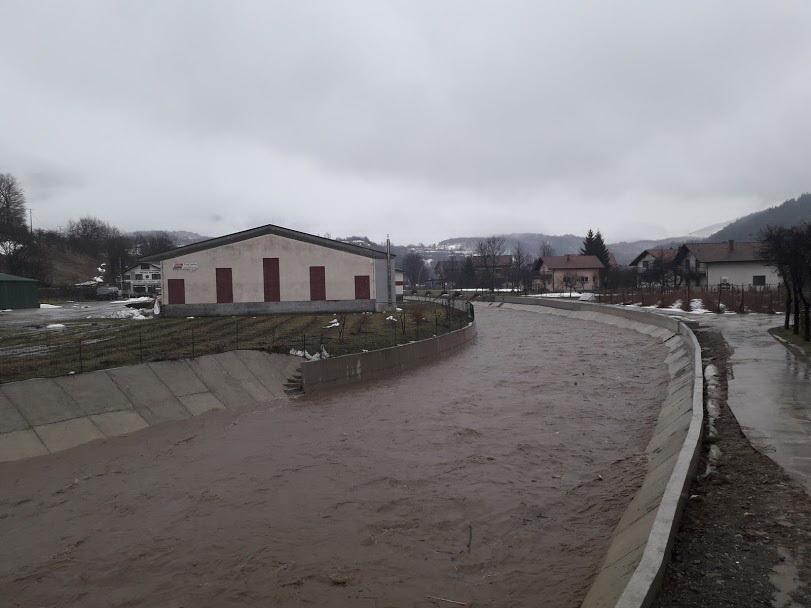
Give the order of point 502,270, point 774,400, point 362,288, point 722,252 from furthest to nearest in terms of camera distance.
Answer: point 502,270 → point 722,252 → point 362,288 → point 774,400

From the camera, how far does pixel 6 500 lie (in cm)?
1088

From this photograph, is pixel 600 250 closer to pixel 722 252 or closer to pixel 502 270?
pixel 502 270

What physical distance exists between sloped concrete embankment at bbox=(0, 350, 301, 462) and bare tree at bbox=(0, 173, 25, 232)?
94976mm

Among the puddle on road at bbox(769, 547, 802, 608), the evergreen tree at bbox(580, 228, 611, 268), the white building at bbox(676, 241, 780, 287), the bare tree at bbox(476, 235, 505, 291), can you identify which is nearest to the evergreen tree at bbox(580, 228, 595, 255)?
the evergreen tree at bbox(580, 228, 611, 268)

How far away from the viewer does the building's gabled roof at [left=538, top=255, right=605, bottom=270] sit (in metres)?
111

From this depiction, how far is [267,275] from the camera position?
38938 millimetres

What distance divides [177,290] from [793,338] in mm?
32278

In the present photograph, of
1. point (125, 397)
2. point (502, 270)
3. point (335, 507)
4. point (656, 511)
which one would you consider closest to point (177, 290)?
point (125, 397)

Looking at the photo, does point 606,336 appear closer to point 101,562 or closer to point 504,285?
point 101,562

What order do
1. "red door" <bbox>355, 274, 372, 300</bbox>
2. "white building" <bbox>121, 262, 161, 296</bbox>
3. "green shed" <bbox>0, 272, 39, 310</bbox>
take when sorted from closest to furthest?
1. "red door" <bbox>355, 274, 372, 300</bbox>
2. "green shed" <bbox>0, 272, 39, 310</bbox>
3. "white building" <bbox>121, 262, 161, 296</bbox>

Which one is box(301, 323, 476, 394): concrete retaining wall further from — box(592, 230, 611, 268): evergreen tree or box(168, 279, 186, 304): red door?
box(592, 230, 611, 268): evergreen tree

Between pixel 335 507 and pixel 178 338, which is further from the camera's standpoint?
pixel 178 338

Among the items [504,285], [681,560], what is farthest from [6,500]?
[504,285]

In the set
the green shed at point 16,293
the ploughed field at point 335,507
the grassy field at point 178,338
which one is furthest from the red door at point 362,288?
the green shed at point 16,293
